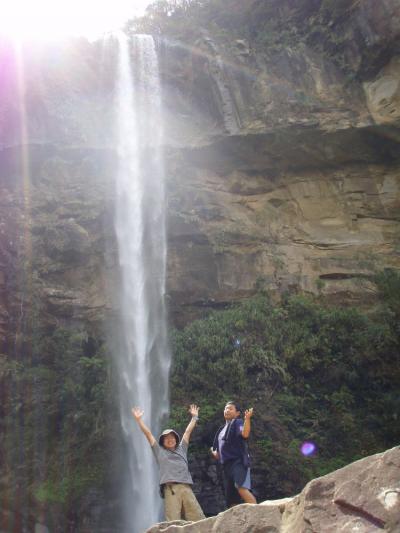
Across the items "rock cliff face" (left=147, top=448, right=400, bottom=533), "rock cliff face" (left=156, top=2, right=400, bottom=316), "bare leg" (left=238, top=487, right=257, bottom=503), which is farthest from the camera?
"rock cliff face" (left=156, top=2, right=400, bottom=316)

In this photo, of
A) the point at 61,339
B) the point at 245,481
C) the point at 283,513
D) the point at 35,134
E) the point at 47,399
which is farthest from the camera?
the point at 35,134

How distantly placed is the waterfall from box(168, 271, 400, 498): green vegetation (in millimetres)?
688

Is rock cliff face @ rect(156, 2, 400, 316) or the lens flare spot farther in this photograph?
rock cliff face @ rect(156, 2, 400, 316)

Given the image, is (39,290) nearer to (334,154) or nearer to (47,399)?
(47,399)

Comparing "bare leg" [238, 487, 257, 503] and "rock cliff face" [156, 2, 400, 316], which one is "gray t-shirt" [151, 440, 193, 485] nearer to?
"bare leg" [238, 487, 257, 503]

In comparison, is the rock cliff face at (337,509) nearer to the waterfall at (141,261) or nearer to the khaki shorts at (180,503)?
the khaki shorts at (180,503)

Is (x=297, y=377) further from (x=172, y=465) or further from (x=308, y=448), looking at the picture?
(x=172, y=465)

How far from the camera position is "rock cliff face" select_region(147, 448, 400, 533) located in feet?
11.7

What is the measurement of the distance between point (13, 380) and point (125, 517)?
172 inches

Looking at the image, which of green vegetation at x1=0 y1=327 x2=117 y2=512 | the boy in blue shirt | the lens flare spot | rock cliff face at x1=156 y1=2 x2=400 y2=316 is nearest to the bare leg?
the boy in blue shirt

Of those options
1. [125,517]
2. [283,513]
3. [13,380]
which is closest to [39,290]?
[13,380]

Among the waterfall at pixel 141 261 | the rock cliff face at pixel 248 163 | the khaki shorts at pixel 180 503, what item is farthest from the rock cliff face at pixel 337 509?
the rock cliff face at pixel 248 163

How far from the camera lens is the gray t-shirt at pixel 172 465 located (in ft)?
17.7

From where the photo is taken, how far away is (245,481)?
18.6ft
